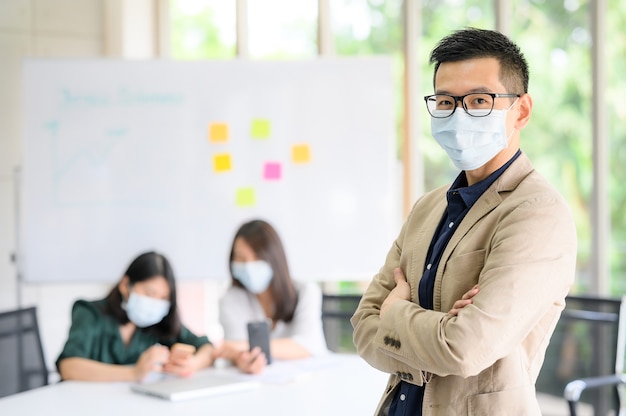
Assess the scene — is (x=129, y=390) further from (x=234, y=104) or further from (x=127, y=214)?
(x=234, y=104)

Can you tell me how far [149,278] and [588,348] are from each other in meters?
1.71

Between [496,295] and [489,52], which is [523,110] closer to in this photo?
[489,52]

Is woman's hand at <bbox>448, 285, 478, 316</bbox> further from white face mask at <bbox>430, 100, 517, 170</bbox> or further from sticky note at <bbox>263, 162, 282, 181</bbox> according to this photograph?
sticky note at <bbox>263, 162, 282, 181</bbox>

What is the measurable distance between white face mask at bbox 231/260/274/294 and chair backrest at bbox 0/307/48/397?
0.82 meters

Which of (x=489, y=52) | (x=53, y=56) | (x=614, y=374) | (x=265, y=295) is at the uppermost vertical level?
(x=53, y=56)

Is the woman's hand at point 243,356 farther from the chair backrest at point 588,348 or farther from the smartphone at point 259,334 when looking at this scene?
the chair backrest at point 588,348

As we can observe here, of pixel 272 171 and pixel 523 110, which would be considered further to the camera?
pixel 272 171

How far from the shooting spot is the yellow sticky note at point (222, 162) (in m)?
3.96

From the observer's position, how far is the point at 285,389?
2.50 metres

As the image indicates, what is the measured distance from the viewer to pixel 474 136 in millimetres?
1525

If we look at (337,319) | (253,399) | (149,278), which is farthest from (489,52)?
(337,319)

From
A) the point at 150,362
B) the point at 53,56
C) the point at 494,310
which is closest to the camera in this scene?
the point at 494,310

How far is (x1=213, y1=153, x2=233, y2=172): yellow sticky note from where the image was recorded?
13.0ft

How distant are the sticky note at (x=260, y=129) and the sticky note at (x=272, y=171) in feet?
0.48
